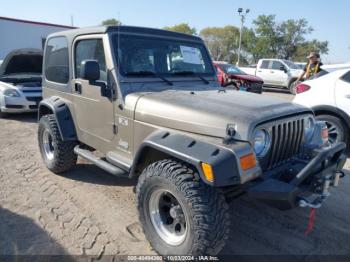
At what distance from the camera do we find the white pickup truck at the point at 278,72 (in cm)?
1666

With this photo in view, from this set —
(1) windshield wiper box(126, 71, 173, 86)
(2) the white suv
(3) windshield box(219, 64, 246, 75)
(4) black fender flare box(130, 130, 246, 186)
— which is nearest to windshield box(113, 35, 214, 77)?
(1) windshield wiper box(126, 71, 173, 86)

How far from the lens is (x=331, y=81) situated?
5824 mm

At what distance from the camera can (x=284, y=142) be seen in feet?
9.42

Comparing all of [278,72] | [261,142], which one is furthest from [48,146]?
[278,72]

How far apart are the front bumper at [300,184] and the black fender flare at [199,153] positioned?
307 mm

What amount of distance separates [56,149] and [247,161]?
2.87 metres

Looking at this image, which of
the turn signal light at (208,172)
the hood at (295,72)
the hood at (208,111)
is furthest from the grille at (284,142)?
the hood at (295,72)

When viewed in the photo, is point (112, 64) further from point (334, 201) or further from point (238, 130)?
point (334, 201)

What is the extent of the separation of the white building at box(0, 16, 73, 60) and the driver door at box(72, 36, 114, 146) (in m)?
14.2

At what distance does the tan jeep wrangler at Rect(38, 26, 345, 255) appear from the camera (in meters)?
2.46

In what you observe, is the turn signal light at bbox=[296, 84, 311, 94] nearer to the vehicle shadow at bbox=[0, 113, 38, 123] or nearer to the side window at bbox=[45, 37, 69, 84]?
the side window at bbox=[45, 37, 69, 84]

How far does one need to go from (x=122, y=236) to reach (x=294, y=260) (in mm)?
1615

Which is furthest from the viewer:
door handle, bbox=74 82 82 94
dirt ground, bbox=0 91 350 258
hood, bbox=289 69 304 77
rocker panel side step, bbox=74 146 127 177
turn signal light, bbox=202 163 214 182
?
hood, bbox=289 69 304 77

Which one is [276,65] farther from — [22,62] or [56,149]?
[56,149]
